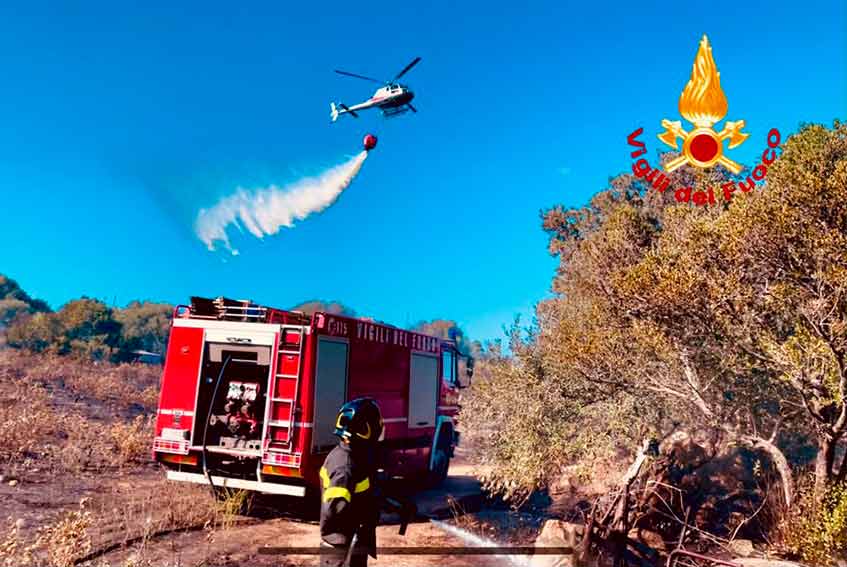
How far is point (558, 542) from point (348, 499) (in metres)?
4.91

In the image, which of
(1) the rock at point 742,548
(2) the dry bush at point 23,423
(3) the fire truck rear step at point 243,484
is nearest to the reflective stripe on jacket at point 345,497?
(3) the fire truck rear step at point 243,484

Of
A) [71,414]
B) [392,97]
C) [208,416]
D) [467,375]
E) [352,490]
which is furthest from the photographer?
[392,97]

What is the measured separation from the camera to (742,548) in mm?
8852

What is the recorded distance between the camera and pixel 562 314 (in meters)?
14.3

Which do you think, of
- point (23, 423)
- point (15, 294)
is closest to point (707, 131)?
point (23, 423)

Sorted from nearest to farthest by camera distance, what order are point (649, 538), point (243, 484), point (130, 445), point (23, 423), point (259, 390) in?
point (243, 484)
point (649, 538)
point (259, 390)
point (23, 423)
point (130, 445)

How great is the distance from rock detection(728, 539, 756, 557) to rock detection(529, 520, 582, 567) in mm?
2459

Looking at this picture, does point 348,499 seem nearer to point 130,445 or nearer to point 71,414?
point 130,445

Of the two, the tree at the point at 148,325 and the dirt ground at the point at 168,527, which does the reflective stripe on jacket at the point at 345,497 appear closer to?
the dirt ground at the point at 168,527

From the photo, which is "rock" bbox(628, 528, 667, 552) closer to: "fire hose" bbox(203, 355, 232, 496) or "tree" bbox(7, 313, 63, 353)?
"fire hose" bbox(203, 355, 232, 496)

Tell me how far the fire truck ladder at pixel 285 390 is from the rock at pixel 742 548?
23.2 ft

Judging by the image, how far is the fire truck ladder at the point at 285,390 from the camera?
8820 mm

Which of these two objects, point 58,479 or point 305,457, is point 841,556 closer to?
point 305,457

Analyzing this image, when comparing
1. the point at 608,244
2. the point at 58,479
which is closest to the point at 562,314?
the point at 608,244
